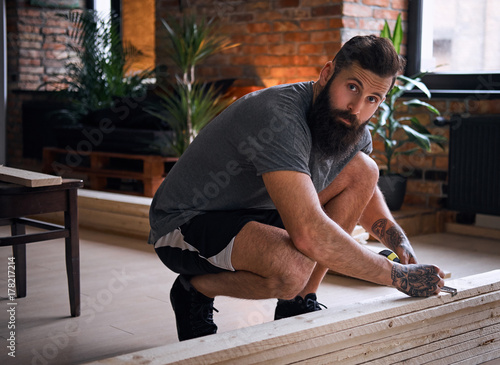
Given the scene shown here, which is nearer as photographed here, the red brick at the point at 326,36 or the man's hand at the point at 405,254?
the man's hand at the point at 405,254

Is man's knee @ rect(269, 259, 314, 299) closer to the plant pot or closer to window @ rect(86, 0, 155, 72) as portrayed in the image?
the plant pot

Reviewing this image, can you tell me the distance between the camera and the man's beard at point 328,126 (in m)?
1.92

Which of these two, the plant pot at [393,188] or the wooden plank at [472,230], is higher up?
the plant pot at [393,188]

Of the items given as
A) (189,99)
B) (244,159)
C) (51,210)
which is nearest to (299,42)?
(189,99)

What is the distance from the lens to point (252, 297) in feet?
6.63

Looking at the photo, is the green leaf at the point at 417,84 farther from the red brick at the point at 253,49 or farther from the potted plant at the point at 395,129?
the red brick at the point at 253,49

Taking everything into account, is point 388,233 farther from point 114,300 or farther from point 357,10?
point 357,10

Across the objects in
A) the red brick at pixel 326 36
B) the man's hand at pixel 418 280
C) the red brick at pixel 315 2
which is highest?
the red brick at pixel 315 2

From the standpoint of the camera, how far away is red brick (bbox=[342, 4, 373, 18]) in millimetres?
4338

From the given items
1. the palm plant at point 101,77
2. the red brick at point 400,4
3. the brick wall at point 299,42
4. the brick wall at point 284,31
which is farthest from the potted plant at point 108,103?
the red brick at point 400,4

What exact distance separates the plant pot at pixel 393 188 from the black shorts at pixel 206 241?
2.13 metres

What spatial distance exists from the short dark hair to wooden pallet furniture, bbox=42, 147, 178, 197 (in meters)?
2.84

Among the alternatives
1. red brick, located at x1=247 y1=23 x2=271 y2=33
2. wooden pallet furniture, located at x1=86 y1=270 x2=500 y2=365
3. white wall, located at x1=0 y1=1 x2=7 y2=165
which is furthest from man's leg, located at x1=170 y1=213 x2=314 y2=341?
white wall, located at x1=0 y1=1 x2=7 y2=165

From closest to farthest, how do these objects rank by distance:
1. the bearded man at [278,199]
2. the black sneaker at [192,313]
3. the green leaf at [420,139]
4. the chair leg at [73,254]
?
1. the bearded man at [278,199]
2. the black sneaker at [192,313]
3. the chair leg at [73,254]
4. the green leaf at [420,139]
